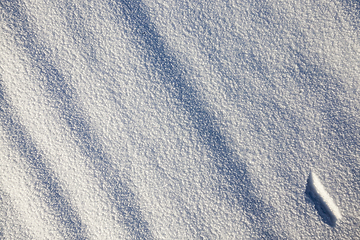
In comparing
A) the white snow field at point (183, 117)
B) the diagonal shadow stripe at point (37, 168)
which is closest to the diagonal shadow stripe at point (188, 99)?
the white snow field at point (183, 117)

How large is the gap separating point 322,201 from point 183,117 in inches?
28.2

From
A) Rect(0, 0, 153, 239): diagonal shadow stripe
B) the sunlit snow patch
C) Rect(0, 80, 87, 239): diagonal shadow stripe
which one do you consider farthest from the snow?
Rect(0, 80, 87, 239): diagonal shadow stripe

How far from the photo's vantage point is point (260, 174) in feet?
3.65

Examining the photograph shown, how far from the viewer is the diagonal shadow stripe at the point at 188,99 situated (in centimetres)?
111

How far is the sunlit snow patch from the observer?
1103 mm

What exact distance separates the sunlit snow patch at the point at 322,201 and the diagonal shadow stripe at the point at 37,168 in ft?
3.34

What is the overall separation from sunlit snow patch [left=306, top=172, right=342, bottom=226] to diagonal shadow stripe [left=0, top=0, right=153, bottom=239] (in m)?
0.74

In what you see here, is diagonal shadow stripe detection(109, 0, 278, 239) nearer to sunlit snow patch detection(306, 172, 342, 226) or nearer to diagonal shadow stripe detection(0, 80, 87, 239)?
sunlit snow patch detection(306, 172, 342, 226)

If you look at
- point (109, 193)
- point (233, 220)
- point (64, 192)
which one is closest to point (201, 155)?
point (233, 220)

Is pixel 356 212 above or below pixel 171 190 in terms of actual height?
below

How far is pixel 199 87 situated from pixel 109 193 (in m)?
0.61

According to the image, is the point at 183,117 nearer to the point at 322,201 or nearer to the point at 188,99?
the point at 188,99

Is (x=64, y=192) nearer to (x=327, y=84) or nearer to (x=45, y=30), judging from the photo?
(x=45, y=30)

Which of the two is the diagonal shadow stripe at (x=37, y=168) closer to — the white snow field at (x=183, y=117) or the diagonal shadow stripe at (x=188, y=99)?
the white snow field at (x=183, y=117)
